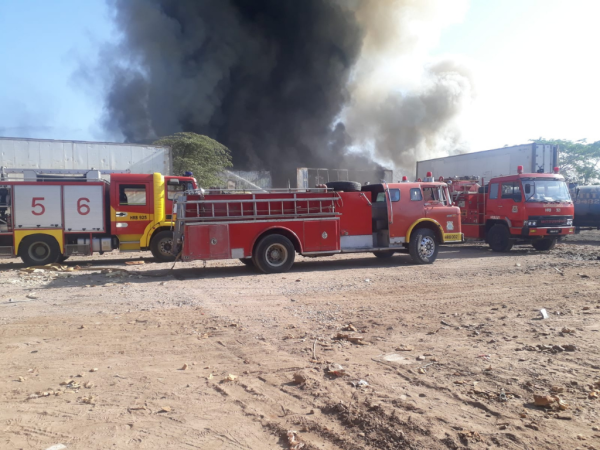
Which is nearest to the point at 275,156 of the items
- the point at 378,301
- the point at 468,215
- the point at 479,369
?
the point at 468,215

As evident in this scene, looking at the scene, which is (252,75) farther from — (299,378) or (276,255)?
(299,378)

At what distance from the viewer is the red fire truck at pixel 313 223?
10500 mm

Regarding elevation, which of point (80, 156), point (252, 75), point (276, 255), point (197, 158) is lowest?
point (276, 255)

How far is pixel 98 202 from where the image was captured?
12883 mm

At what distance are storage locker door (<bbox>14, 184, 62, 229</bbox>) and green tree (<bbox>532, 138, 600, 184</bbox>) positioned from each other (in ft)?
112

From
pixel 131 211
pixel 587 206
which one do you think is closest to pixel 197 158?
pixel 131 211

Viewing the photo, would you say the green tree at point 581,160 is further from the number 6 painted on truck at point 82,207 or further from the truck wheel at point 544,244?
Result: the number 6 painted on truck at point 82,207

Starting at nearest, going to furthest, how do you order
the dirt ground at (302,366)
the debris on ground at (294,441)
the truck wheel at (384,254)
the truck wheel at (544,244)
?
the debris on ground at (294,441) < the dirt ground at (302,366) < the truck wheel at (384,254) < the truck wheel at (544,244)

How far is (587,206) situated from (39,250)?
20619 millimetres

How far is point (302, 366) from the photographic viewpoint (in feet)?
15.4

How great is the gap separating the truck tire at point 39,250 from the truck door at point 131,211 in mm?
1622

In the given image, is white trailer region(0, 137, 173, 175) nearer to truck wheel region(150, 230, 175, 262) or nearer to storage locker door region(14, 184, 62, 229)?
storage locker door region(14, 184, 62, 229)

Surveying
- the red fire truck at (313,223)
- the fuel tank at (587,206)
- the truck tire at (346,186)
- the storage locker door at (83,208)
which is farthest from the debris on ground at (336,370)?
the fuel tank at (587,206)

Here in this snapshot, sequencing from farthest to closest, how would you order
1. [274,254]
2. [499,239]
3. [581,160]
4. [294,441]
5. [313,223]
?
[581,160]
[499,239]
[313,223]
[274,254]
[294,441]
